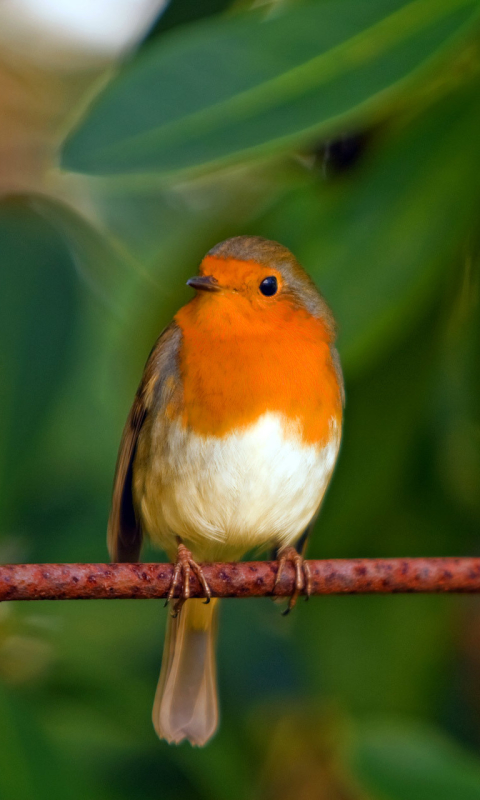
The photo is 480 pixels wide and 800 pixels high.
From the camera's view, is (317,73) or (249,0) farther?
(249,0)

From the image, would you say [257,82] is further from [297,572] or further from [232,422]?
[297,572]

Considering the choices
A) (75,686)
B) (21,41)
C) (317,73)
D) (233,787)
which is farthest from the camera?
(21,41)

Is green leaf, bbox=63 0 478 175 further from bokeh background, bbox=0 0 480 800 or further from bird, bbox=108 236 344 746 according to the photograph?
bird, bbox=108 236 344 746

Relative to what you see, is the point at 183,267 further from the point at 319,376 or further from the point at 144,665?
the point at 144,665

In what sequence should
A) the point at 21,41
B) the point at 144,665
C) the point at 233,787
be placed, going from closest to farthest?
the point at 233,787, the point at 144,665, the point at 21,41

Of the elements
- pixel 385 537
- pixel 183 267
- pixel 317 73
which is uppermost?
pixel 317 73

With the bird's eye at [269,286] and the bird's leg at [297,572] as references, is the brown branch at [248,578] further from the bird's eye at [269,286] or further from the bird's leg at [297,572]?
the bird's eye at [269,286]

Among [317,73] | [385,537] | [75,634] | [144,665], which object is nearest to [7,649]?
[75,634]

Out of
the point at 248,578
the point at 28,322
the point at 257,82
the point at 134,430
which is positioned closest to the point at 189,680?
the point at 134,430
